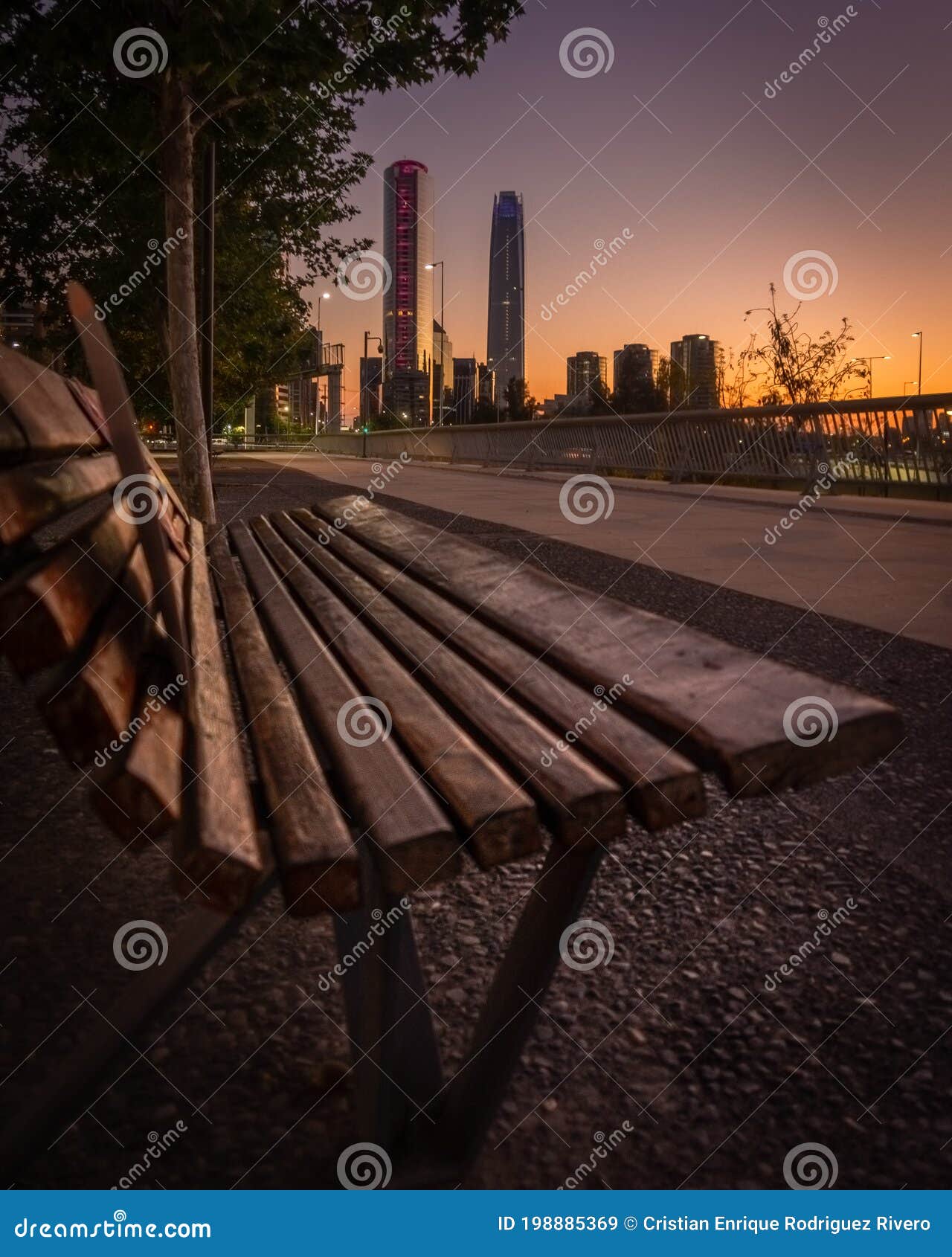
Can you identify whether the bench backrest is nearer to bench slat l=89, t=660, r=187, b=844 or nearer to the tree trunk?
bench slat l=89, t=660, r=187, b=844

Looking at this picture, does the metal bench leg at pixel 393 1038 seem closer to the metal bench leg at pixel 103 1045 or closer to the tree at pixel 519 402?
the metal bench leg at pixel 103 1045

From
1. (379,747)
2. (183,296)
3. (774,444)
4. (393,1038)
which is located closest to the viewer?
(379,747)

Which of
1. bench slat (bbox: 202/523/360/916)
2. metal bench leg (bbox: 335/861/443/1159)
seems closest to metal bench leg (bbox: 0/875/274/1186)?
bench slat (bbox: 202/523/360/916)

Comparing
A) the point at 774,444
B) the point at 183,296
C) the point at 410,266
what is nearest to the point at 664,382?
the point at 774,444

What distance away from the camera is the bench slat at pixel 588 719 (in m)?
1.26

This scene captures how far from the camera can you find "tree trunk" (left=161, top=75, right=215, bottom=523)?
9180 mm

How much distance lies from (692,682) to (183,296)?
9.32 meters

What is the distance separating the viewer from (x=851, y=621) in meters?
5.40

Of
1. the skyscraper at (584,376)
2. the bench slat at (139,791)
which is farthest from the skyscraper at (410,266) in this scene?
the bench slat at (139,791)

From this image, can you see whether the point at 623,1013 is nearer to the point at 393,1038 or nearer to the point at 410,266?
the point at 393,1038

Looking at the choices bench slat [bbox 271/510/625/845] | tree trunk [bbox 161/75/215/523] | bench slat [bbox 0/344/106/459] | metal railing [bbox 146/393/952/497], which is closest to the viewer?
bench slat [bbox 271/510/625/845]

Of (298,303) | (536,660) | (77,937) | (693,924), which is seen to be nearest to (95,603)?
(536,660)

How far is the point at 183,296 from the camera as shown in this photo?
971 centimetres

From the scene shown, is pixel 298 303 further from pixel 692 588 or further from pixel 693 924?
pixel 693 924
